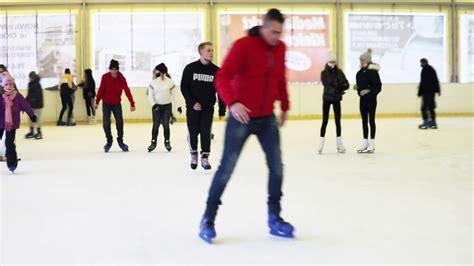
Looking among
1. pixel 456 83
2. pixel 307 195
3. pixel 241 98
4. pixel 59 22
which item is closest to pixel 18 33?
pixel 59 22

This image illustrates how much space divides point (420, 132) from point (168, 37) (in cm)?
896

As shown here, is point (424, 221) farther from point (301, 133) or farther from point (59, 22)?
point (59, 22)

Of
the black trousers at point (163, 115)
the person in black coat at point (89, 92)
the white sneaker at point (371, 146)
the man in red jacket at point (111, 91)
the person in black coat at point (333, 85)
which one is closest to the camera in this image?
the person in black coat at point (333, 85)

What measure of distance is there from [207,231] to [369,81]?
5.86 metres

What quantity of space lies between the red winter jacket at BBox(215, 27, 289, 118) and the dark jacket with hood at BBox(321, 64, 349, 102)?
5.23 metres

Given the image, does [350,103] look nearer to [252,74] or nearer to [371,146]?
[371,146]

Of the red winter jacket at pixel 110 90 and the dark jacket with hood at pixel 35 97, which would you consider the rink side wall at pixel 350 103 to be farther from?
the red winter jacket at pixel 110 90

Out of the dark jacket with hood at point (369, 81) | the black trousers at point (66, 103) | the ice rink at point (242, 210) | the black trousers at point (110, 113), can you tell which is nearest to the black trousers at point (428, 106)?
the ice rink at point (242, 210)

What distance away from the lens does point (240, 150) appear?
13.0 feet

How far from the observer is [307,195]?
5.72m

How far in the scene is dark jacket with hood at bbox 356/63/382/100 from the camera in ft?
30.3

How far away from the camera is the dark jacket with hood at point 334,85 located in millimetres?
9125

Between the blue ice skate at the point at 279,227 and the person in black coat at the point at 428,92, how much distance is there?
11.5 meters

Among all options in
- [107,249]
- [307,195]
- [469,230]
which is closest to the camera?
[107,249]
